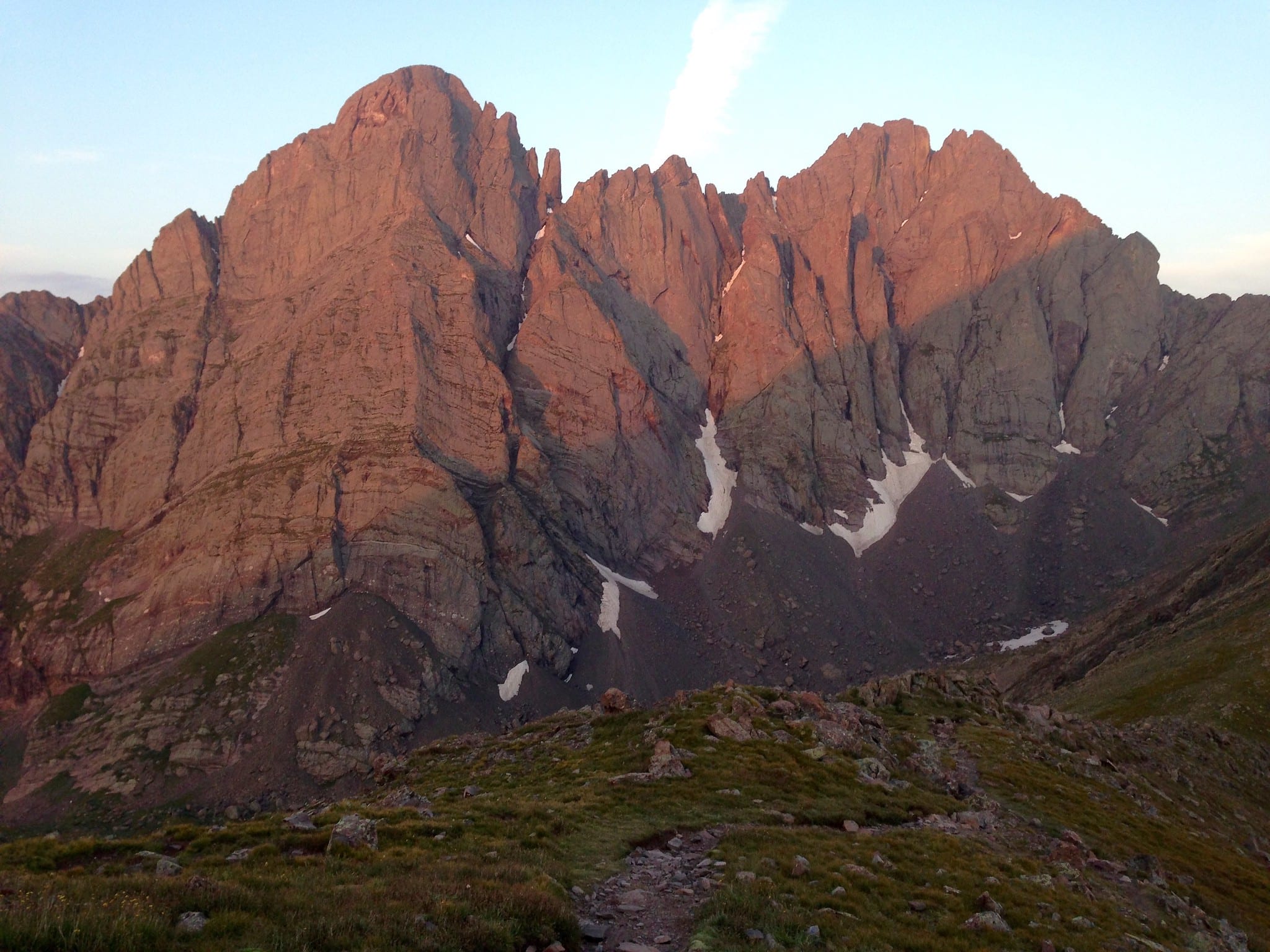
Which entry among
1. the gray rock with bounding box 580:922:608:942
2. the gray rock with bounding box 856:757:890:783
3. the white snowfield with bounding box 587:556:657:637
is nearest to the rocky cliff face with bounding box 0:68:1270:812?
the white snowfield with bounding box 587:556:657:637

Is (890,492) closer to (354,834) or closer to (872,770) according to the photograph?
(872,770)

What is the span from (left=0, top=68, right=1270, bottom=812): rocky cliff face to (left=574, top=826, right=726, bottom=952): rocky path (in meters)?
84.3

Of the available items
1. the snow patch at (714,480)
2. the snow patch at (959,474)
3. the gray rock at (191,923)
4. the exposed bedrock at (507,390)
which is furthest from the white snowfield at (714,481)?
the gray rock at (191,923)

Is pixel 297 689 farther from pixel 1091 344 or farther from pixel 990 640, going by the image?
pixel 1091 344

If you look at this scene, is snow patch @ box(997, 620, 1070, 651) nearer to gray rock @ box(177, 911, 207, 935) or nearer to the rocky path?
the rocky path

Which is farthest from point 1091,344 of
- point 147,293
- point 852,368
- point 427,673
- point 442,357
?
point 147,293

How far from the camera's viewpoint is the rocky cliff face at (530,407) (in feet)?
380

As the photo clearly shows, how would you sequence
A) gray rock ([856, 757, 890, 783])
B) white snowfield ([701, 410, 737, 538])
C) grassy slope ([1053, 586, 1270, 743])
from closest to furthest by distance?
1. gray rock ([856, 757, 890, 783])
2. grassy slope ([1053, 586, 1270, 743])
3. white snowfield ([701, 410, 737, 538])

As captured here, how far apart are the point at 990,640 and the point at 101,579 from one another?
13905 cm

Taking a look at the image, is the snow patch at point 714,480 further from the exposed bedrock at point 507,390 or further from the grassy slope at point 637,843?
the grassy slope at point 637,843

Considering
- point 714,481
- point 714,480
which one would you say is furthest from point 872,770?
point 714,480

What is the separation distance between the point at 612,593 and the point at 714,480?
137ft

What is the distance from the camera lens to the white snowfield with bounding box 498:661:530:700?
358ft

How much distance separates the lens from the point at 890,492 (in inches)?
6658
